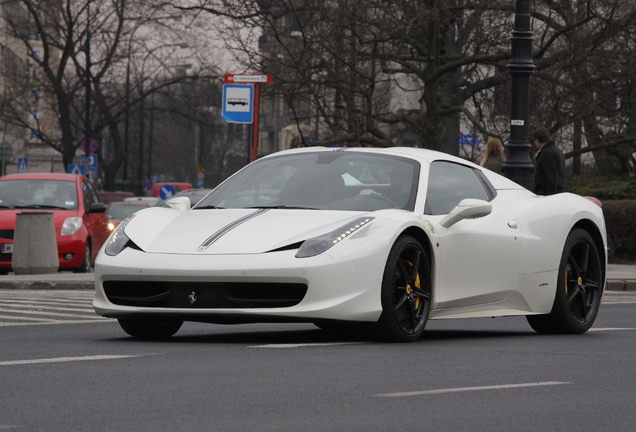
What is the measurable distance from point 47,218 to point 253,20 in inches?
309

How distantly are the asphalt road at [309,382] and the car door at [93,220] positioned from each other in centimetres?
1108

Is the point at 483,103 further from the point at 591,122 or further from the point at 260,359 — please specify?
the point at 260,359

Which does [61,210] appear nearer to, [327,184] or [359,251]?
[327,184]

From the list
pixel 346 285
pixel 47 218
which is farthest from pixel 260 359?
pixel 47 218

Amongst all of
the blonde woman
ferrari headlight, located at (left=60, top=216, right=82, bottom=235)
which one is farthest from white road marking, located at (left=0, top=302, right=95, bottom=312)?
ferrari headlight, located at (left=60, top=216, right=82, bottom=235)

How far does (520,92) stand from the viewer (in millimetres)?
17188

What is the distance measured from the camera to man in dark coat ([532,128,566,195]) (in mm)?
15359

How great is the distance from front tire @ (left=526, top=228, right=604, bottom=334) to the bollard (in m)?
10.4

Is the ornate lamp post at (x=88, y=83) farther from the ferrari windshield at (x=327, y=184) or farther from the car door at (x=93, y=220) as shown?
the ferrari windshield at (x=327, y=184)

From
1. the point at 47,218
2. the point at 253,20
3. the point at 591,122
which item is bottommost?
the point at 47,218

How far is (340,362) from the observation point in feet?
23.4

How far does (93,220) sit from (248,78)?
3.41 m

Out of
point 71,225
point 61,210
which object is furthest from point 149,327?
point 61,210

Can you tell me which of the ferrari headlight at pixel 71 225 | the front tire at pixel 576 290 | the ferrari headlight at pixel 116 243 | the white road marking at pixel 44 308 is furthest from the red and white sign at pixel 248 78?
the ferrari headlight at pixel 116 243
